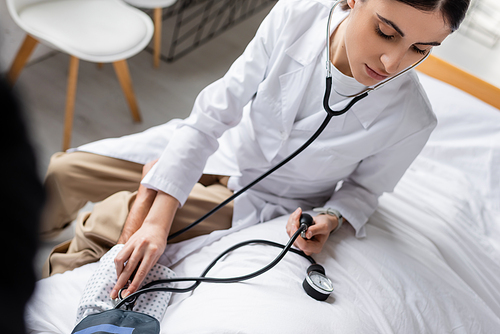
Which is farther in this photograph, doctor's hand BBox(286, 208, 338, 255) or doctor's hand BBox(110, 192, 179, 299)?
doctor's hand BBox(286, 208, 338, 255)

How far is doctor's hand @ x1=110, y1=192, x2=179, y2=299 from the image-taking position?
2.68ft

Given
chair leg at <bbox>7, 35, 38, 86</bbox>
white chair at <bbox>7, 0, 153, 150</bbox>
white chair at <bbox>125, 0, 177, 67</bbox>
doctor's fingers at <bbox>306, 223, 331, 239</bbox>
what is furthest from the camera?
white chair at <bbox>125, 0, 177, 67</bbox>

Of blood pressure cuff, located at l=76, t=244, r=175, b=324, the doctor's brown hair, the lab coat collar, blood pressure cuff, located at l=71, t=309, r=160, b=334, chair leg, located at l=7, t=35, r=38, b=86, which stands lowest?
chair leg, located at l=7, t=35, r=38, b=86

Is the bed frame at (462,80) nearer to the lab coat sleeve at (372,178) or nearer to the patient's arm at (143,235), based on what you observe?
the lab coat sleeve at (372,178)

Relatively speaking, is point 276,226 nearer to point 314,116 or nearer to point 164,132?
point 314,116

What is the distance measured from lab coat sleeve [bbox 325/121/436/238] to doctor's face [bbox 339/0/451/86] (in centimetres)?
23

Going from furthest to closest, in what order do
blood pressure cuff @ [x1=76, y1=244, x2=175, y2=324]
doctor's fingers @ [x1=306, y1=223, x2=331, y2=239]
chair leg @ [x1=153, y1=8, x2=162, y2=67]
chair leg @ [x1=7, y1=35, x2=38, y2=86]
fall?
chair leg @ [x1=153, y1=8, x2=162, y2=67], chair leg @ [x1=7, y1=35, x2=38, y2=86], doctor's fingers @ [x1=306, y1=223, x2=331, y2=239], blood pressure cuff @ [x1=76, y1=244, x2=175, y2=324]

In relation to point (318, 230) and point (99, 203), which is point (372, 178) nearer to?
point (318, 230)

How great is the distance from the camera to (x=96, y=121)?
195 centimetres

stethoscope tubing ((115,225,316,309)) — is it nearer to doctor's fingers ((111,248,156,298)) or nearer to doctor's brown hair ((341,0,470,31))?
doctor's fingers ((111,248,156,298))

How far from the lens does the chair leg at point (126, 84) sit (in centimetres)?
175

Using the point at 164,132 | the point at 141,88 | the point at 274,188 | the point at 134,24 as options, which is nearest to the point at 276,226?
the point at 274,188

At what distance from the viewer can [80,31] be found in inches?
65.4

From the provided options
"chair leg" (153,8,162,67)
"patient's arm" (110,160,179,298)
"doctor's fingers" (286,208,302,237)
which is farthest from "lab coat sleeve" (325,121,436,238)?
"chair leg" (153,8,162,67)
